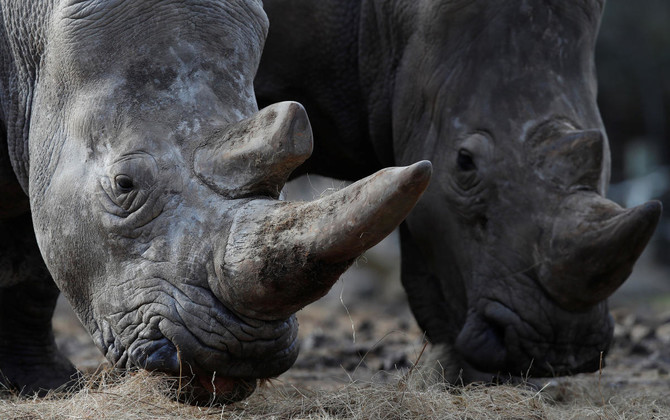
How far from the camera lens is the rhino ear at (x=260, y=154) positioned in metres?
3.37

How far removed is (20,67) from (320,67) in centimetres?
177

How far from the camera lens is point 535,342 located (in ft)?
15.5

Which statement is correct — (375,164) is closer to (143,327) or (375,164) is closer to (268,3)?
(268,3)

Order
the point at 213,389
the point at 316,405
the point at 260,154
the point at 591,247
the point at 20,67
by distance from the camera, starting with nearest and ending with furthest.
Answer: the point at 260,154, the point at 213,389, the point at 316,405, the point at 20,67, the point at 591,247

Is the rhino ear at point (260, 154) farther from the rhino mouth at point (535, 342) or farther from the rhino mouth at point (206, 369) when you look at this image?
the rhino mouth at point (535, 342)

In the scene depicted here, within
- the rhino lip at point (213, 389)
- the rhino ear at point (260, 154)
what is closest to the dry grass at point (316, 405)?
the rhino lip at point (213, 389)

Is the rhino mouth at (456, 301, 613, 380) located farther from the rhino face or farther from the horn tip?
the horn tip

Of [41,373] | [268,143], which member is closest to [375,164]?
[41,373]

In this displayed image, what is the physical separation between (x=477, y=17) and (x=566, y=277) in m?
1.34

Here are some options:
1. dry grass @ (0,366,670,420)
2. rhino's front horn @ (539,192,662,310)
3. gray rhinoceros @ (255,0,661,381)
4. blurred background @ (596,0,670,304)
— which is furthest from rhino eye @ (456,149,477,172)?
blurred background @ (596,0,670,304)

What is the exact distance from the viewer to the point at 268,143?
3365 mm

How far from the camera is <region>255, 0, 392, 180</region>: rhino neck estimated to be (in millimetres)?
5496

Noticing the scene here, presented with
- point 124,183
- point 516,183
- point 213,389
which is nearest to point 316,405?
point 213,389

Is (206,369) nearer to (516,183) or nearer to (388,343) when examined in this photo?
(516,183)
